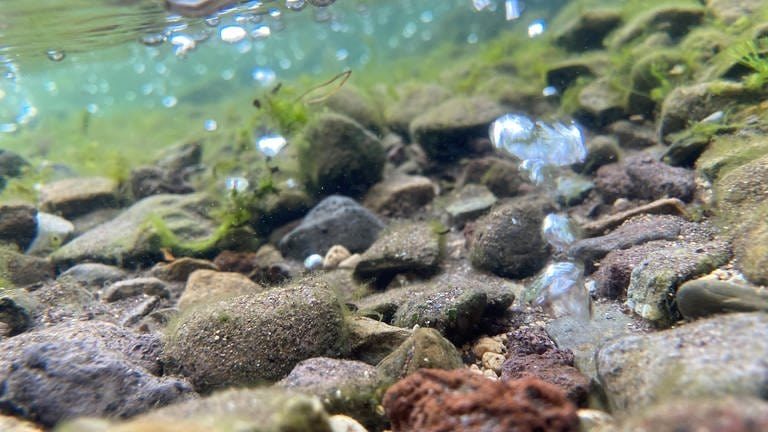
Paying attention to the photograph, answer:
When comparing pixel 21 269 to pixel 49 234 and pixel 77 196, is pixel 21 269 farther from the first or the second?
pixel 77 196

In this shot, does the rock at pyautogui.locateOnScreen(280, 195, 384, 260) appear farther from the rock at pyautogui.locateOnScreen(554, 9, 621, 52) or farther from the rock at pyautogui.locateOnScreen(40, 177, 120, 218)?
the rock at pyautogui.locateOnScreen(554, 9, 621, 52)

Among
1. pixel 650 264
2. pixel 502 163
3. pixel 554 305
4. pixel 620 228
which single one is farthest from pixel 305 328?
pixel 502 163

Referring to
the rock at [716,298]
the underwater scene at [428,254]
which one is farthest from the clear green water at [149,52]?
the rock at [716,298]

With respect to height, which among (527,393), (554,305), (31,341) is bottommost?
(554,305)

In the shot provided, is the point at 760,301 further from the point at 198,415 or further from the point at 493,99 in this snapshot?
the point at 493,99

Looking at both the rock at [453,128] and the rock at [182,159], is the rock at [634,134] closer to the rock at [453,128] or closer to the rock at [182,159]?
the rock at [453,128]

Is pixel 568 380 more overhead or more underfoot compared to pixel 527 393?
more underfoot

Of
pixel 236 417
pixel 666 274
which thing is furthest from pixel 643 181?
pixel 236 417
